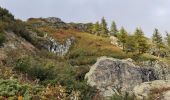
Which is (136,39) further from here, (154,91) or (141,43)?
(154,91)

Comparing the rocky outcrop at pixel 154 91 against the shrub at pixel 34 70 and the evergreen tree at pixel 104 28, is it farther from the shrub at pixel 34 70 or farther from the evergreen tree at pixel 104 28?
the evergreen tree at pixel 104 28

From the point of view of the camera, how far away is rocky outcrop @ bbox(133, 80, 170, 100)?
60.9 ft

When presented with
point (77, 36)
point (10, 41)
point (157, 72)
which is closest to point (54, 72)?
point (10, 41)

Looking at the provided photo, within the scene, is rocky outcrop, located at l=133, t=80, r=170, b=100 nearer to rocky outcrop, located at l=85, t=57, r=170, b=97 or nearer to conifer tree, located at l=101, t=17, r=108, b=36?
rocky outcrop, located at l=85, t=57, r=170, b=97

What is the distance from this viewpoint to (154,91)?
19828 mm

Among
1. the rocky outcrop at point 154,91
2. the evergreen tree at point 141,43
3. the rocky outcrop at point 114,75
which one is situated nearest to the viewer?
the rocky outcrop at point 154,91

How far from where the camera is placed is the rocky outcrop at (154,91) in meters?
18.6

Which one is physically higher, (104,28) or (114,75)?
(104,28)

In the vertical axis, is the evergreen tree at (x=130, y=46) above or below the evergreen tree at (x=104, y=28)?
below

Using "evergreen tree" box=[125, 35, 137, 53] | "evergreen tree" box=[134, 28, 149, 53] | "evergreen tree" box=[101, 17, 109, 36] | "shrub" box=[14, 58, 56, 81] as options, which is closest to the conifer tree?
"evergreen tree" box=[101, 17, 109, 36]

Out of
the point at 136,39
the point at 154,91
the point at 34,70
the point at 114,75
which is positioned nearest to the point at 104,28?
the point at 136,39

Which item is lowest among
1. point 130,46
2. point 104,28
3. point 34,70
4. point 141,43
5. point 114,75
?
point 114,75

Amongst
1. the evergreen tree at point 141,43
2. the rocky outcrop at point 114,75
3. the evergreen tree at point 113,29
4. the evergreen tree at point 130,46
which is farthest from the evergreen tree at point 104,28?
the rocky outcrop at point 114,75

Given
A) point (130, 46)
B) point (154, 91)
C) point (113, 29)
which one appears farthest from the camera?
point (113, 29)
